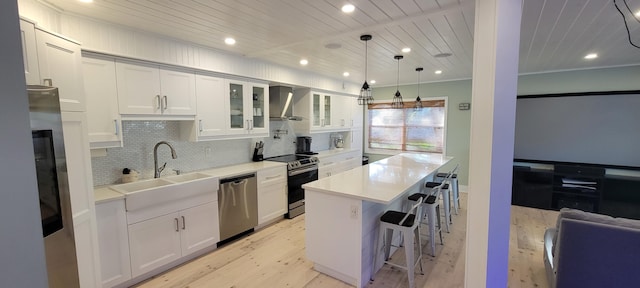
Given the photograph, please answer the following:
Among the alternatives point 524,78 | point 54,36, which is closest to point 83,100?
point 54,36

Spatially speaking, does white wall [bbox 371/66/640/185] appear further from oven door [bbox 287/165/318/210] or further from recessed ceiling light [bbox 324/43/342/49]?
recessed ceiling light [bbox 324/43/342/49]

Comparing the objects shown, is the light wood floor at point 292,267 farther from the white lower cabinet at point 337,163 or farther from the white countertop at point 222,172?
the white lower cabinet at point 337,163

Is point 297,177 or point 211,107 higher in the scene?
point 211,107

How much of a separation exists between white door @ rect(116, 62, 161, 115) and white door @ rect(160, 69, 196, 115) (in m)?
0.06

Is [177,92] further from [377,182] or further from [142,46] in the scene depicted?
[377,182]

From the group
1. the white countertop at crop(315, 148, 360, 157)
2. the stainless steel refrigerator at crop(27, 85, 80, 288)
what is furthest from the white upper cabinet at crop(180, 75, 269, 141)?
the stainless steel refrigerator at crop(27, 85, 80, 288)

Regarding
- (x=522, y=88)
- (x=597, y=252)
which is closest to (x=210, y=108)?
(x=597, y=252)

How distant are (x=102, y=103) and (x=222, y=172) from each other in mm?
1394

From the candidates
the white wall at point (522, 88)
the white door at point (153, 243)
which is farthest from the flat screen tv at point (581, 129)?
the white door at point (153, 243)

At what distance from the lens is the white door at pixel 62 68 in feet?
5.24

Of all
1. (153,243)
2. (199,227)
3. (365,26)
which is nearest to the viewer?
(365,26)

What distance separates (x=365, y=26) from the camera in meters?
2.41

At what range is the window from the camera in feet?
19.0

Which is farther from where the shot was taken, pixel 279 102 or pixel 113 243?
pixel 279 102
